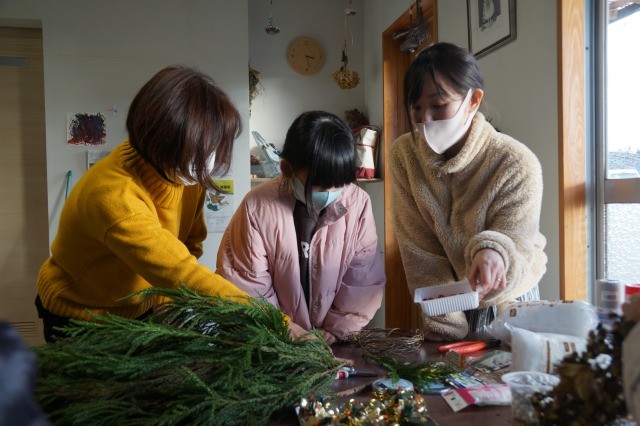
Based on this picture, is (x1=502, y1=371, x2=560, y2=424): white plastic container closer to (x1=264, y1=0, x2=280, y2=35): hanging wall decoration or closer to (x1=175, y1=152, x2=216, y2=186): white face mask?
(x1=175, y1=152, x2=216, y2=186): white face mask

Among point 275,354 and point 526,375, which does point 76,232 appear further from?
point 526,375

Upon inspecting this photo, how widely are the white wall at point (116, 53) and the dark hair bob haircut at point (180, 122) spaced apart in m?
2.13

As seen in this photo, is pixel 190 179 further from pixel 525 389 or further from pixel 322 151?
pixel 525 389

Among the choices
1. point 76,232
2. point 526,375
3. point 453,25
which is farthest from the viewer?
point 453,25

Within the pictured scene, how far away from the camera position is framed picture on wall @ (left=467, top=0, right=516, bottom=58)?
6.21 feet

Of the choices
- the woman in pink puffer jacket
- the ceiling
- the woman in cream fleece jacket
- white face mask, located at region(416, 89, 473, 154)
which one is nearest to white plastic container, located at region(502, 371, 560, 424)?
the woman in cream fleece jacket

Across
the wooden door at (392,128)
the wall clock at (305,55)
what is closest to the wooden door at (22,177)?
the wall clock at (305,55)

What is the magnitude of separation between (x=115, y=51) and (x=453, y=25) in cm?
200

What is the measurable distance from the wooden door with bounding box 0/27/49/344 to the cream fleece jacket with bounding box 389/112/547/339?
9.06ft

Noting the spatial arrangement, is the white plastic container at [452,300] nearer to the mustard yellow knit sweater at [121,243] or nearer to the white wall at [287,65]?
the mustard yellow knit sweater at [121,243]

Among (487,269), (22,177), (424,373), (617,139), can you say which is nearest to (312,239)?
(487,269)

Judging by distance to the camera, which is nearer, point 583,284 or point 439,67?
point 439,67

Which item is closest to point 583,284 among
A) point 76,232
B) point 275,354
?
point 275,354

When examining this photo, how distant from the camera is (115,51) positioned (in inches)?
120
